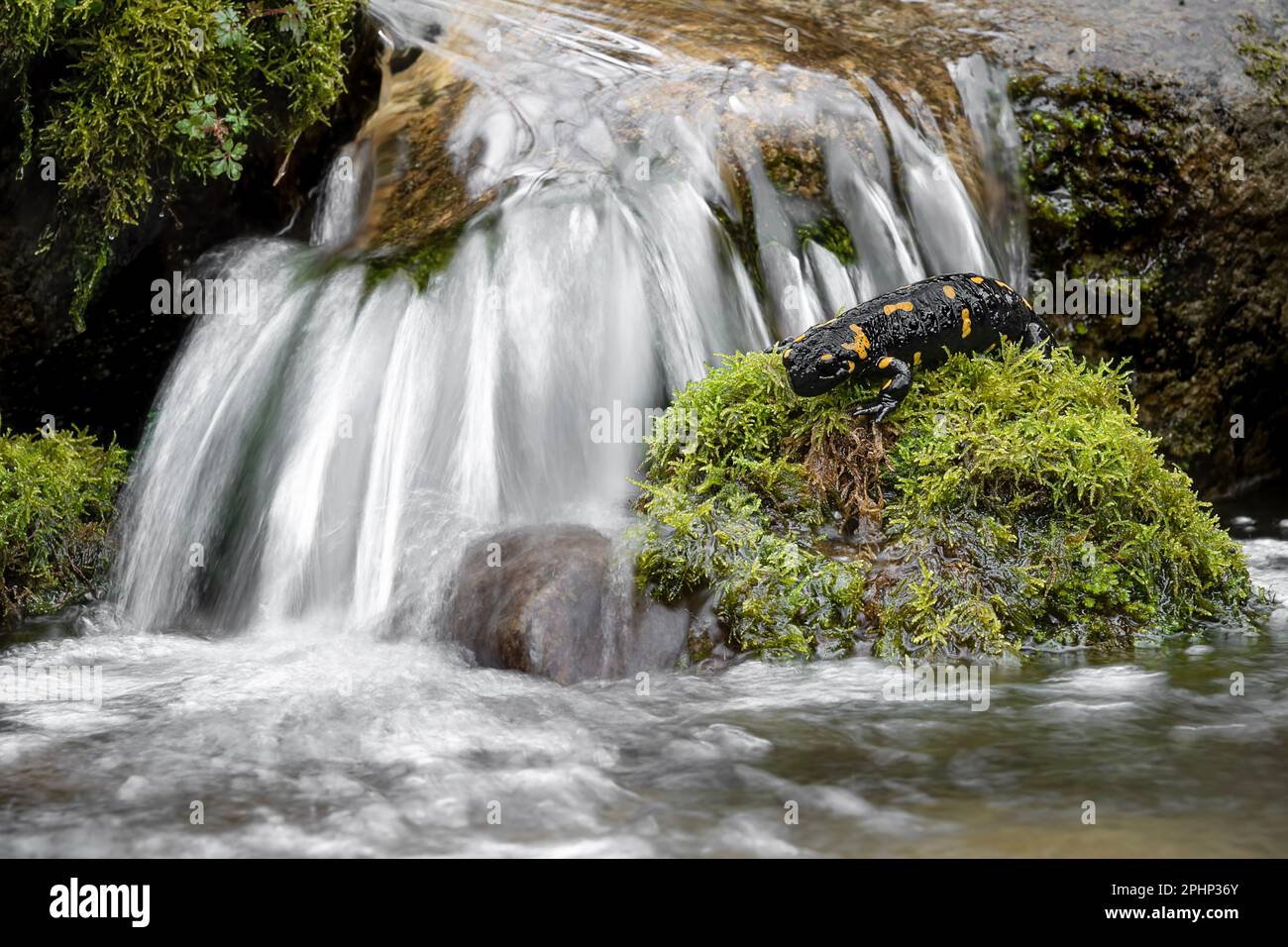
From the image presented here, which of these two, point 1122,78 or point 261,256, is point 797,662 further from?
point 1122,78

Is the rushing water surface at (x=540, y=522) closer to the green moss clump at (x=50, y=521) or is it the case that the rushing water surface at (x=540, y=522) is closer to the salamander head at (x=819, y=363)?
the green moss clump at (x=50, y=521)

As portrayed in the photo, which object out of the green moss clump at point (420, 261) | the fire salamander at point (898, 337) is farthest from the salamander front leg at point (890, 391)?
the green moss clump at point (420, 261)

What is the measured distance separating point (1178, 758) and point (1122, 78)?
5.80m

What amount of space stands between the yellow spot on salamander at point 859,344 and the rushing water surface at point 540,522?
3.60ft

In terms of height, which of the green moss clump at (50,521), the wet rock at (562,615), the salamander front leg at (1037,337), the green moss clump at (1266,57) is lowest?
the wet rock at (562,615)

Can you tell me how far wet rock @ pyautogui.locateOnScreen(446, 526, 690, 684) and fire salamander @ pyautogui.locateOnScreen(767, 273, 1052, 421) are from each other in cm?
122

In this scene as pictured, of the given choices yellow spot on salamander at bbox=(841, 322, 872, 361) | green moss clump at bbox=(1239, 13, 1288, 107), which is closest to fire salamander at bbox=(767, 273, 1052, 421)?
yellow spot on salamander at bbox=(841, 322, 872, 361)

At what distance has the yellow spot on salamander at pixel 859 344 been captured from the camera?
17.4 feet

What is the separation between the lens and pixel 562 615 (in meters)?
4.83

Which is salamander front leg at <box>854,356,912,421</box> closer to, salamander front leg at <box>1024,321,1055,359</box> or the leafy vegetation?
salamander front leg at <box>1024,321,1055,359</box>

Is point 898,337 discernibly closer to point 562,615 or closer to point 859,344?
point 859,344

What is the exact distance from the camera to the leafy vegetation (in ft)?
20.6

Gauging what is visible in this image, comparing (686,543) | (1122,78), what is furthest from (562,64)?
(686,543)

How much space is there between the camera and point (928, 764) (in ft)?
12.3
